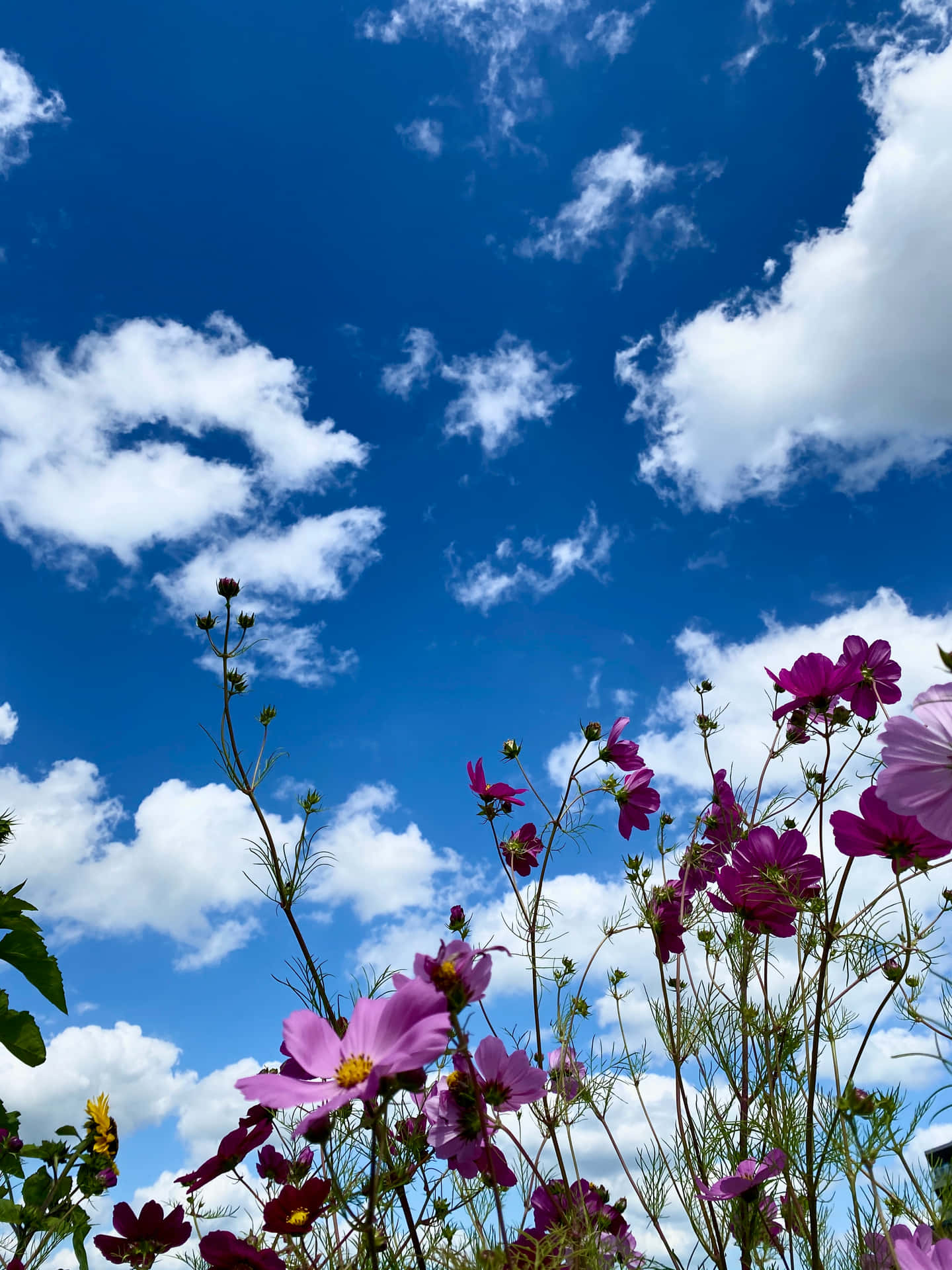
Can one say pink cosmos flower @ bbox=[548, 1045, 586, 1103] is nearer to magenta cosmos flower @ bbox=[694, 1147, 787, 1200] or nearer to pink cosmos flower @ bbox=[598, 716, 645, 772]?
magenta cosmos flower @ bbox=[694, 1147, 787, 1200]

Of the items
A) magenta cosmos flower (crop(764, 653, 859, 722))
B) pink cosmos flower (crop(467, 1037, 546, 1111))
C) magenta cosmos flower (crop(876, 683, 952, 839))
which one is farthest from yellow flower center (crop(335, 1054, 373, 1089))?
magenta cosmos flower (crop(764, 653, 859, 722))

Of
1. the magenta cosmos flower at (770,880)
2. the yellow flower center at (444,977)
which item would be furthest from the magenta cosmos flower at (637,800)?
the yellow flower center at (444,977)

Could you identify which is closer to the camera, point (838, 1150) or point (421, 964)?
point (421, 964)

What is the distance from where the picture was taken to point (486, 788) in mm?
2117

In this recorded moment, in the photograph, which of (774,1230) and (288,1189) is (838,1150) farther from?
(288,1189)

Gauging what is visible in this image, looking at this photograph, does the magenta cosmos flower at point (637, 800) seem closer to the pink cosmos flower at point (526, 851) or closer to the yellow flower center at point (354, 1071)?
the pink cosmos flower at point (526, 851)

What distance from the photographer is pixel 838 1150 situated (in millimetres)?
1339

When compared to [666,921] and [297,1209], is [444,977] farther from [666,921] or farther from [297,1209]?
[666,921]

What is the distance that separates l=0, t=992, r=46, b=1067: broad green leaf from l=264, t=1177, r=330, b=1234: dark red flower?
540mm

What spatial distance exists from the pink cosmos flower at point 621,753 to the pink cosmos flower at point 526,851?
0.27 metres

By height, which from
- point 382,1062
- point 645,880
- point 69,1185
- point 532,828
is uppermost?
point 532,828

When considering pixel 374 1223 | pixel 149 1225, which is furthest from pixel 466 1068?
pixel 149 1225

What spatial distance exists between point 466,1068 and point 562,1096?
2.38 ft

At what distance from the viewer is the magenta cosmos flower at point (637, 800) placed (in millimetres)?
2123
